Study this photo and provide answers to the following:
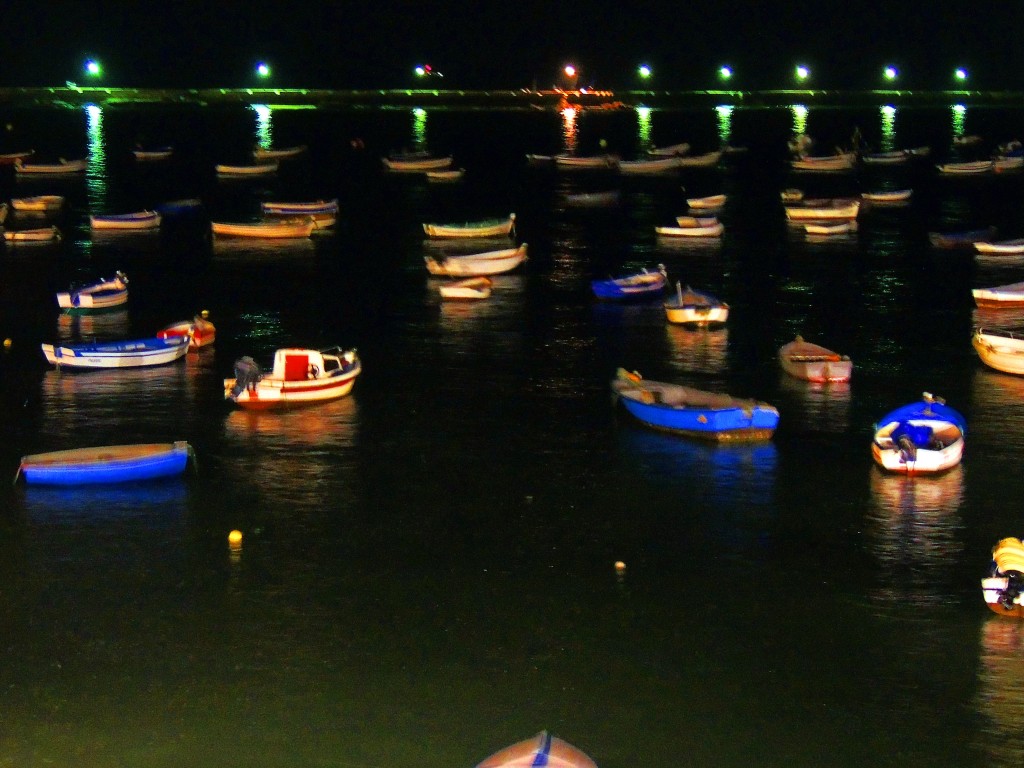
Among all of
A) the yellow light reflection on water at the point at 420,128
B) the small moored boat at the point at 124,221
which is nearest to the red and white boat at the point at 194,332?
the small moored boat at the point at 124,221

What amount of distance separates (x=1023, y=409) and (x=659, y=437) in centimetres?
1033

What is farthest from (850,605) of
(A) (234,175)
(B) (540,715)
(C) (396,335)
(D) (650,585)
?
(A) (234,175)

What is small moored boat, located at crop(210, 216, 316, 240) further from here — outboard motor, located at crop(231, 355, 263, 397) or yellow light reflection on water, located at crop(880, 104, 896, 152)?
yellow light reflection on water, located at crop(880, 104, 896, 152)

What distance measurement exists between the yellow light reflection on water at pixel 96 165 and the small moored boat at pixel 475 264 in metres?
33.8

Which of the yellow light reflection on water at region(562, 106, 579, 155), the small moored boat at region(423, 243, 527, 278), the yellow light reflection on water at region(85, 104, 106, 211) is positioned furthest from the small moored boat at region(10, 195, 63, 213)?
the yellow light reflection on water at region(562, 106, 579, 155)

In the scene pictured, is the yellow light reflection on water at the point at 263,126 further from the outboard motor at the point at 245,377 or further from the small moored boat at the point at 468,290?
the outboard motor at the point at 245,377

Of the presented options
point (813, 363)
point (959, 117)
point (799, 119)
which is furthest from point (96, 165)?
point (959, 117)

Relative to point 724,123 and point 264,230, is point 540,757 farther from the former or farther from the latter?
point 724,123

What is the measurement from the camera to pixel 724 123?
16925 centimetres

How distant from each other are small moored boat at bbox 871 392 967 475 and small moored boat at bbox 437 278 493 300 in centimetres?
2284

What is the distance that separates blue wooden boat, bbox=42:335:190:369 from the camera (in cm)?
4253

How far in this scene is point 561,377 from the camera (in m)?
43.1

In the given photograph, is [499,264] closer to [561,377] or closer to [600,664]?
[561,377]

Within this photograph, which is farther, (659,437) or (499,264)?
(499,264)
